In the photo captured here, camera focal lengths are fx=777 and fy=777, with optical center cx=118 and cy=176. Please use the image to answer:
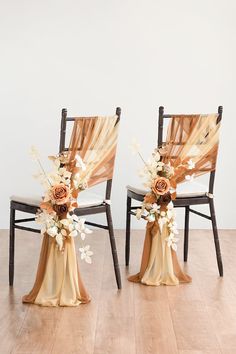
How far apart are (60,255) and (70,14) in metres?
2.30

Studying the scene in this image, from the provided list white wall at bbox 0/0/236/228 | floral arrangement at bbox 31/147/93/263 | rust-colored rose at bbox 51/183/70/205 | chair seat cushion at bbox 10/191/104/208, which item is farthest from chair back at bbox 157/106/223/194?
white wall at bbox 0/0/236/228

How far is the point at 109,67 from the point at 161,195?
1684mm

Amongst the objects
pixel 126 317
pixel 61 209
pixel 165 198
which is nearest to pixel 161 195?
pixel 165 198

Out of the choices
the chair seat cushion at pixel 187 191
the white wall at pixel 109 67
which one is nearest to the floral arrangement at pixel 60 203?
the chair seat cushion at pixel 187 191

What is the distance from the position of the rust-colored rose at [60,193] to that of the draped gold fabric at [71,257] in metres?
0.16

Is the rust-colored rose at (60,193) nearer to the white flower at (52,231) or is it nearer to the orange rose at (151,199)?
the white flower at (52,231)

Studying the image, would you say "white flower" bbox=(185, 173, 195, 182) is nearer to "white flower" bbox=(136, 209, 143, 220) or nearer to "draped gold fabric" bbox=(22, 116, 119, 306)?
"white flower" bbox=(136, 209, 143, 220)

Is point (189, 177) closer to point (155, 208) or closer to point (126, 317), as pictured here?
point (155, 208)

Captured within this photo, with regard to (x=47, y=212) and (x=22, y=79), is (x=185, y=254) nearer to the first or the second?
(x=47, y=212)

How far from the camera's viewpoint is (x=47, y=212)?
3.71 m

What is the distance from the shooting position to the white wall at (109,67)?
5.47 meters

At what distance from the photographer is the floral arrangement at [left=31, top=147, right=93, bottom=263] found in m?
3.66
